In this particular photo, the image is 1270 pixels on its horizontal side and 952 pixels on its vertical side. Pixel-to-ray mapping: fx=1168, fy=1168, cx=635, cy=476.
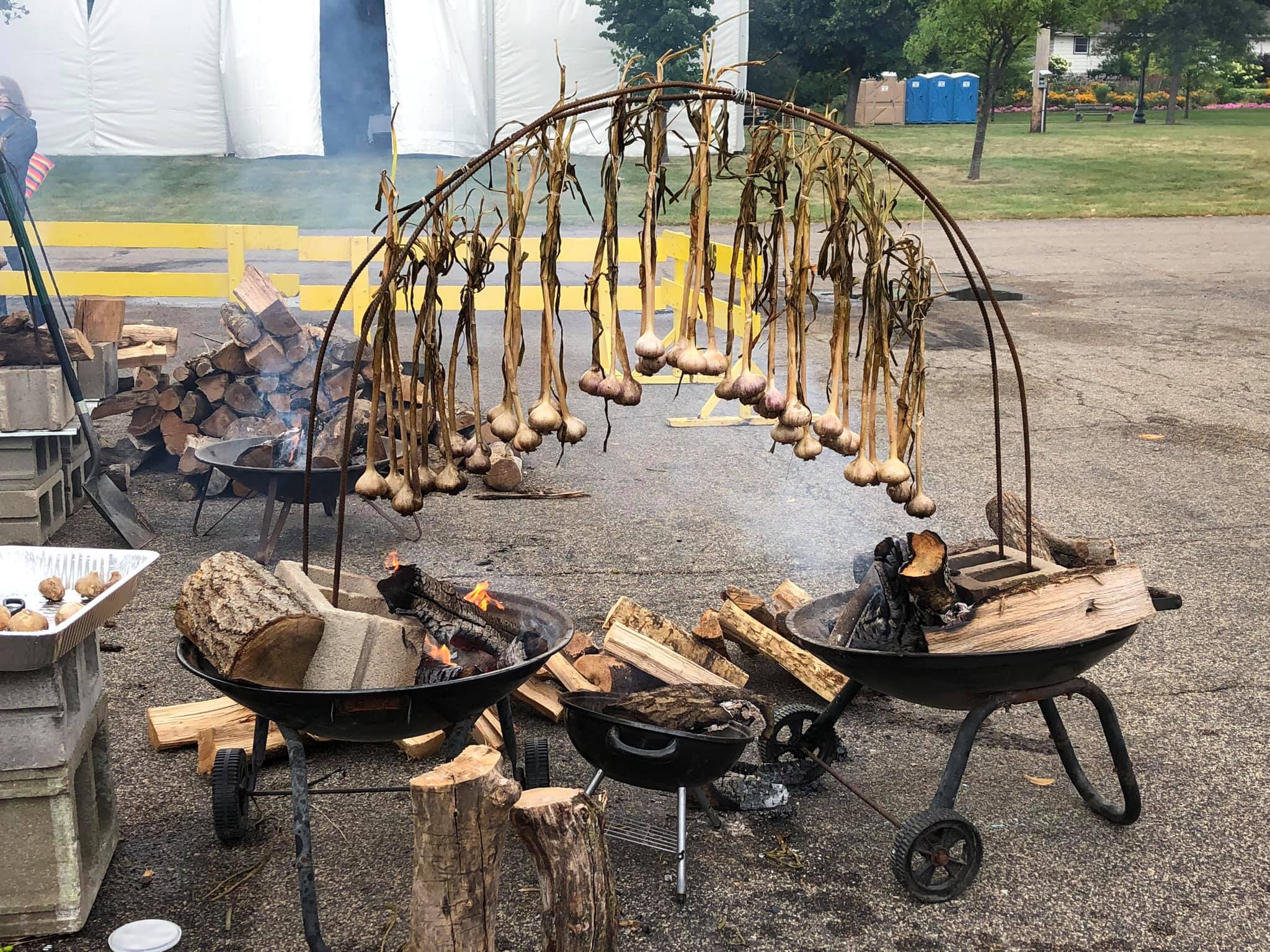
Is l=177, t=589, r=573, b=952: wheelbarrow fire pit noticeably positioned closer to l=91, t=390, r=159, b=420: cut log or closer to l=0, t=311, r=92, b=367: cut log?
l=0, t=311, r=92, b=367: cut log

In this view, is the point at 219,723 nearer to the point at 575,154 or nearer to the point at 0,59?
the point at 0,59

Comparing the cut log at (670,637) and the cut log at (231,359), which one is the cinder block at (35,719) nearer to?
the cut log at (670,637)

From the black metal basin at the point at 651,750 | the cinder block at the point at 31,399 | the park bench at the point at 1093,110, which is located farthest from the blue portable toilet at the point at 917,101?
the black metal basin at the point at 651,750

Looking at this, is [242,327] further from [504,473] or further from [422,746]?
[422,746]

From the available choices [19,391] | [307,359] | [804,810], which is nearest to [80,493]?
[19,391]

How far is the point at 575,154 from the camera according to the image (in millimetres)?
24734

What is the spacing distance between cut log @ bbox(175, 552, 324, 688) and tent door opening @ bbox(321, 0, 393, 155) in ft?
71.1

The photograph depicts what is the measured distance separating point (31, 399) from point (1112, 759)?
5.32 m

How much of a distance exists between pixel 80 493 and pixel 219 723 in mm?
3406

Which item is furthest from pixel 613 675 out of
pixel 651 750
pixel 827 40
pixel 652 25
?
pixel 827 40

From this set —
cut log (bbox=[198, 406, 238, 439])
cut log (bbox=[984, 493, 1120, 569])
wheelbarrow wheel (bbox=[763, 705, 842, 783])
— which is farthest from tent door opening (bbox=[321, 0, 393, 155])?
wheelbarrow wheel (bbox=[763, 705, 842, 783])

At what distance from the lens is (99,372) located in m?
7.07

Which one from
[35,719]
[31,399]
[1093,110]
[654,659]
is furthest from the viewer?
[1093,110]

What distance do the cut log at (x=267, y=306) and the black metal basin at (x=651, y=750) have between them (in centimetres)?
472
